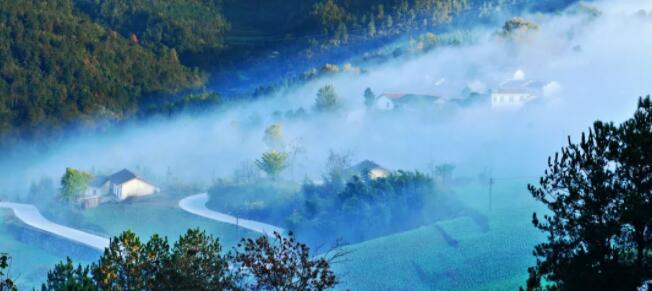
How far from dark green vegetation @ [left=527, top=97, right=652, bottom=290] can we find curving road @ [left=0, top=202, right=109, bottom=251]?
28.5 meters

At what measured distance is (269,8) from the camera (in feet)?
376

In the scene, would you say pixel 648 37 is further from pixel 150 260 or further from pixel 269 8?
pixel 150 260

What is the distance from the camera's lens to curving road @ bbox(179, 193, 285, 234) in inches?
1789

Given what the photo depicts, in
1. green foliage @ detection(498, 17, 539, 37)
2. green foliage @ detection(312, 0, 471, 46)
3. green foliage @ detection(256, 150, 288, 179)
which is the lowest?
green foliage @ detection(256, 150, 288, 179)

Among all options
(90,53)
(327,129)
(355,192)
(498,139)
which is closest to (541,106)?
(498,139)

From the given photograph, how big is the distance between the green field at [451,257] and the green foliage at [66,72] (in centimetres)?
4622

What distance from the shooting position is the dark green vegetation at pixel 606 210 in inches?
659

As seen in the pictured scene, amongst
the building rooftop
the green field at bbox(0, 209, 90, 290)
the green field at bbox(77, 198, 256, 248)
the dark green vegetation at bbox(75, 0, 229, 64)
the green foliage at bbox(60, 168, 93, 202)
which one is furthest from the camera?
the dark green vegetation at bbox(75, 0, 229, 64)

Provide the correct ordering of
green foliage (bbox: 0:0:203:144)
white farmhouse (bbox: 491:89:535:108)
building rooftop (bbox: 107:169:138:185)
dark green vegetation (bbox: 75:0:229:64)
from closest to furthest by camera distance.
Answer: building rooftop (bbox: 107:169:138:185)
white farmhouse (bbox: 491:89:535:108)
green foliage (bbox: 0:0:203:144)
dark green vegetation (bbox: 75:0:229:64)

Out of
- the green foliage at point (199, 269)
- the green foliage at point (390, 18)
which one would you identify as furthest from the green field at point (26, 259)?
the green foliage at point (390, 18)

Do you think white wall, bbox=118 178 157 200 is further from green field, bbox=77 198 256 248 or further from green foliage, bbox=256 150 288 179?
green foliage, bbox=256 150 288 179

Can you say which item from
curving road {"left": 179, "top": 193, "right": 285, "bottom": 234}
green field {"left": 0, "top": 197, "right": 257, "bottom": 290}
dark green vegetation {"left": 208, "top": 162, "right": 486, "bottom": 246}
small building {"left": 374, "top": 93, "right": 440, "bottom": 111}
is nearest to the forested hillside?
small building {"left": 374, "top": 93, "right": 440, "bottom": 111}

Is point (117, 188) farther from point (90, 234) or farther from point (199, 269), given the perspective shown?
point (199, 269)

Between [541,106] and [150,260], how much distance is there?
50.3 m
